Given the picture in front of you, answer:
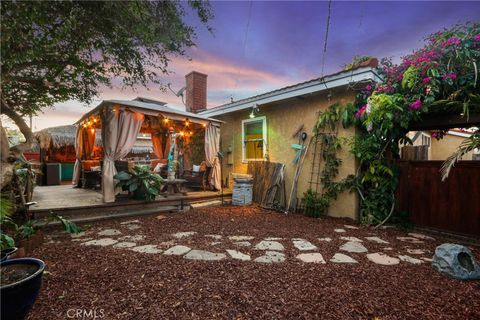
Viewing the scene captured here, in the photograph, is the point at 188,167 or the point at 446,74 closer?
the point at 446,74

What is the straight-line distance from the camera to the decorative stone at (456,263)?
2.52 m

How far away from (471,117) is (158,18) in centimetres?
524

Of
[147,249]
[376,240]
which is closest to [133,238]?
[147,249]

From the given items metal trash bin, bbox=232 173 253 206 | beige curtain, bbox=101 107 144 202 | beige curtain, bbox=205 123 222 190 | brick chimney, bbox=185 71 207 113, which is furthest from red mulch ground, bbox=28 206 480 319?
brick chimney, bbox=185 71 207 113

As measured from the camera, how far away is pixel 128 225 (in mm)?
4516

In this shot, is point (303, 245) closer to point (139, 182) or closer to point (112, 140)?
point (139, 182)

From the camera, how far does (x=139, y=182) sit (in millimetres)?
5348

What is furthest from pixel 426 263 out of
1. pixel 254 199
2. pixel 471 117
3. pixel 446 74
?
pixel 254 199

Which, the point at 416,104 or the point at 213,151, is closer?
the point at 416,104

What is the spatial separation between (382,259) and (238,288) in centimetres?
214

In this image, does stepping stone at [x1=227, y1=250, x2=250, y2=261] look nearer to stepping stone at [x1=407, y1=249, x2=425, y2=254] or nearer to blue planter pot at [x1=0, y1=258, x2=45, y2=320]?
blue planter pot at [x1=0, y1=258, x2=45, y2=320]

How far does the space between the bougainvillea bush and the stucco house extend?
1.14 feet

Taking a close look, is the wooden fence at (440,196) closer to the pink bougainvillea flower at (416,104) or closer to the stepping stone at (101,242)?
the pink bougainvillea flower at (416,104)

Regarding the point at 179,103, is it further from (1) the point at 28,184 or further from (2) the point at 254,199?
(1) the point at 28,184
